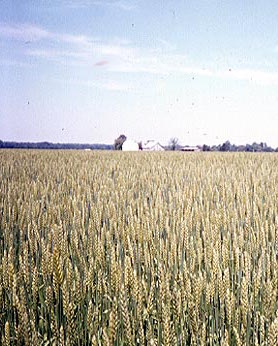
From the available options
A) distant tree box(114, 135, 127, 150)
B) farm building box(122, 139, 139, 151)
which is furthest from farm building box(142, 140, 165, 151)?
farm building box(122, 139, 139, 151)

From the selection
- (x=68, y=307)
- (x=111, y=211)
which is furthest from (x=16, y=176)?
(x=68, y=307)

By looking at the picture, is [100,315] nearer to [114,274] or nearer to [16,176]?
[114,274]

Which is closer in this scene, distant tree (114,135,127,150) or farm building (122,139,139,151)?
farm building (122,139,139,151)

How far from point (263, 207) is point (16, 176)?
4.75m

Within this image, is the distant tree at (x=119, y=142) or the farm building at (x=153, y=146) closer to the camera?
the distant tree at (x=119, y=142)

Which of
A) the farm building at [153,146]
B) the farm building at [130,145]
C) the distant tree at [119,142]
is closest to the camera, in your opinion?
the farm building at [130,145]

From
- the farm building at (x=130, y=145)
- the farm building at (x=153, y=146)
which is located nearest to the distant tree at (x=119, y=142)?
the farm building at (x=153, y=146)

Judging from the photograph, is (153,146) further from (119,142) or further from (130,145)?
(130,145)

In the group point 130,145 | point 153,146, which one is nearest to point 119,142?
point 153,146

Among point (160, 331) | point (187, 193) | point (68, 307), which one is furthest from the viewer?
point (187, 193)

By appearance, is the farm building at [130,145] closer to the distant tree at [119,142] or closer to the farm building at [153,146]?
the distant tree at [119,142]

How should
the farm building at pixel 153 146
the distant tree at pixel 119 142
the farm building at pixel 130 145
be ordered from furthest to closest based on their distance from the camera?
the farm building at pixel 153 146
the distant tree at pixel 119 142
the farm building at pixel 130 145

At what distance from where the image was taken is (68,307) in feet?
4.60

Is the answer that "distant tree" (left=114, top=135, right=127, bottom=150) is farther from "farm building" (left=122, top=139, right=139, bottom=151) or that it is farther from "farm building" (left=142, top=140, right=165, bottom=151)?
"farm building" (left=122, top=139, right=139, bottom=151)
